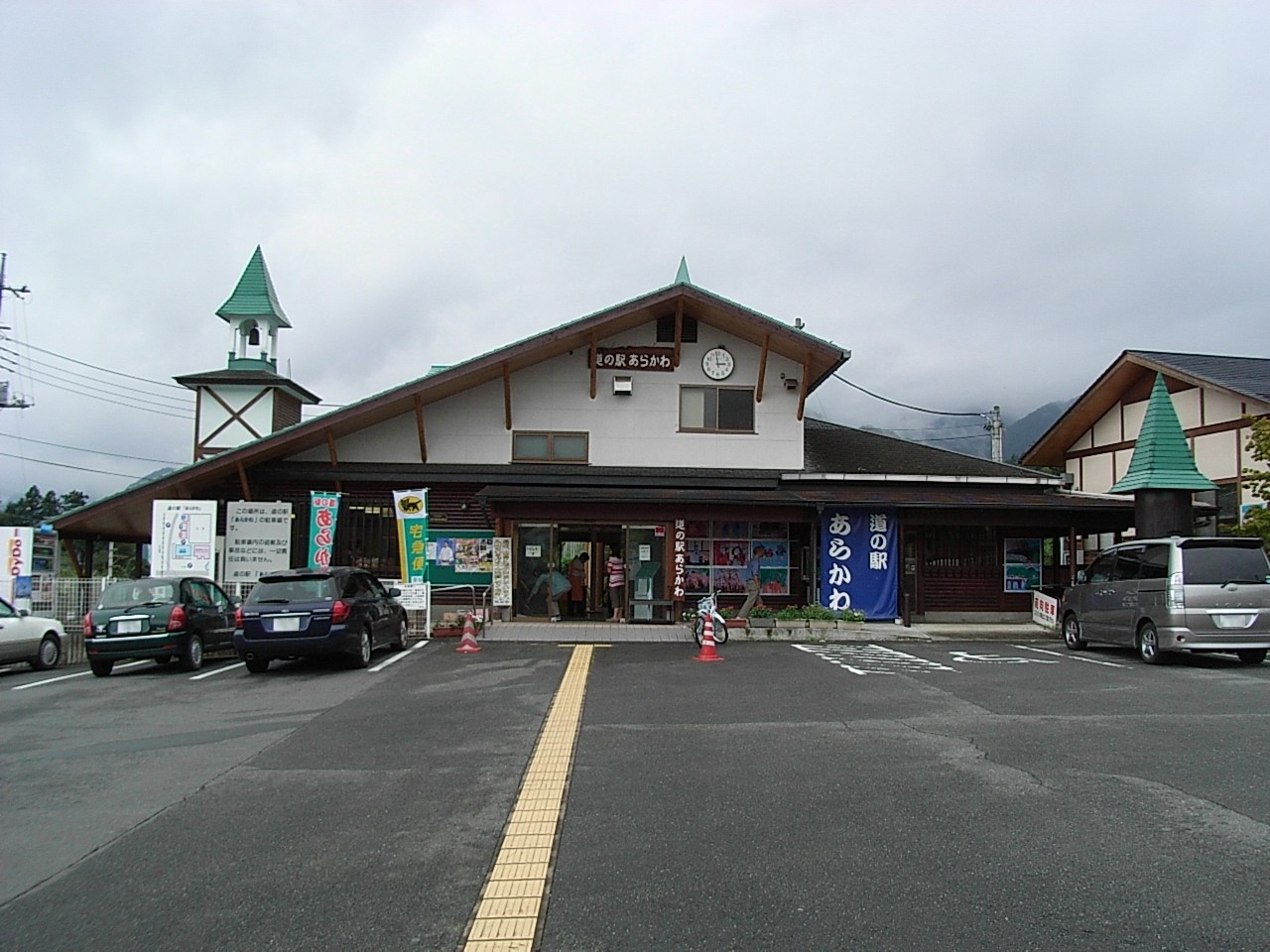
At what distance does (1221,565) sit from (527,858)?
1230 centimetres

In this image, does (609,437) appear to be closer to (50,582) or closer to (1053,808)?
(50,582)

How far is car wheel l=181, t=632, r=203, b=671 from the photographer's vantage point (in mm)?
14398

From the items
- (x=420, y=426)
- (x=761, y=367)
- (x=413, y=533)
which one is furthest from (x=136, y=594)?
(x=761, y=367)

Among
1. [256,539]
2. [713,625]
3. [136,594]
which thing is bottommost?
[713,625]

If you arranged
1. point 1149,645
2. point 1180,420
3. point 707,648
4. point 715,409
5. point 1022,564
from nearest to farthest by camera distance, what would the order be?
point 1149,645 < point 707,648 < point 715,409 < point 1022,564 < point 1180,420

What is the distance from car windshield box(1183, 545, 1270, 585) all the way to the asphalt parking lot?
2.62 meters

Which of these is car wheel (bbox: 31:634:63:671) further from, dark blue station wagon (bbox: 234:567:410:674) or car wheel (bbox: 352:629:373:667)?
car wheel (bbox: 352:629:373:667)

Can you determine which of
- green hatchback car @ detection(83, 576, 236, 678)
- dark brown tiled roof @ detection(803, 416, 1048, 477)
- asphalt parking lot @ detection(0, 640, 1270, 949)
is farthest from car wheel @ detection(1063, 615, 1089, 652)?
green hatchback car @ detection(83, 576, 236, 678)

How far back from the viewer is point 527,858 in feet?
17.5

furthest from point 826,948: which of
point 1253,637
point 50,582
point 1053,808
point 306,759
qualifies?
point 50,582

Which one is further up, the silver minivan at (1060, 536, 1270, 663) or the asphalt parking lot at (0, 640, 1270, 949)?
the silver minivan at (1060, 536, 1270, 663)

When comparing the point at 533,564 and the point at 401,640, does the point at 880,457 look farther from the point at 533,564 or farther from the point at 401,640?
the point at 401,640

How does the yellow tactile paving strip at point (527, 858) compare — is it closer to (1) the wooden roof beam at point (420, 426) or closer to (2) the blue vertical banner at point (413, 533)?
(2) the blue vertical banner at point (413, 533)

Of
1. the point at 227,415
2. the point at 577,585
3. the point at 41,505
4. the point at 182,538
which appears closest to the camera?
the point at 182,538
